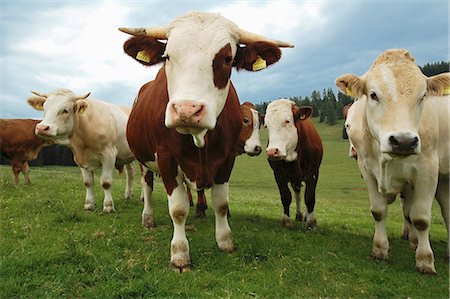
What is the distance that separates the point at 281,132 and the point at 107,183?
15.3 feet

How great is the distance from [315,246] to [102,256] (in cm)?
379

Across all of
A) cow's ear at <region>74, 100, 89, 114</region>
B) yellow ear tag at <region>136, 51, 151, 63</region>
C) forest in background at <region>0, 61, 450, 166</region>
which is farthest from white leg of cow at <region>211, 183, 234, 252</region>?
forest in background at <region>0, 61, 450, 166</region>

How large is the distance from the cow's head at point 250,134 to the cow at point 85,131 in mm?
3571

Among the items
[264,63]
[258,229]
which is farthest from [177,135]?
[258,229]

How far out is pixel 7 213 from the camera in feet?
27.5

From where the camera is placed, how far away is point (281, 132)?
907 centimetres

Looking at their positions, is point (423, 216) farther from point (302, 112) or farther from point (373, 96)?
point (302, 112)

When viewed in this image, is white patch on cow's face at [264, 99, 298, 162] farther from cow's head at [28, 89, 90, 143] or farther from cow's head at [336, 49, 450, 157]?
cow's head at [28, 89, 90, 143]

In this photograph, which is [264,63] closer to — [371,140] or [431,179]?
[371,140]

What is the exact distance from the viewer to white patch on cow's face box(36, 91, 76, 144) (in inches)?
374

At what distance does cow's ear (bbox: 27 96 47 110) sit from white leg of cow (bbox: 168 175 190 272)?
21.3 ft

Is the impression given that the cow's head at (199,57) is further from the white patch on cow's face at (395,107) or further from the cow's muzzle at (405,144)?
the cow's muzzle at (405,144)

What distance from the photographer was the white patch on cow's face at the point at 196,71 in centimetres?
430

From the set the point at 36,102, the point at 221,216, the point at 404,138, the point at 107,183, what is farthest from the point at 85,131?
the point at 404,138
